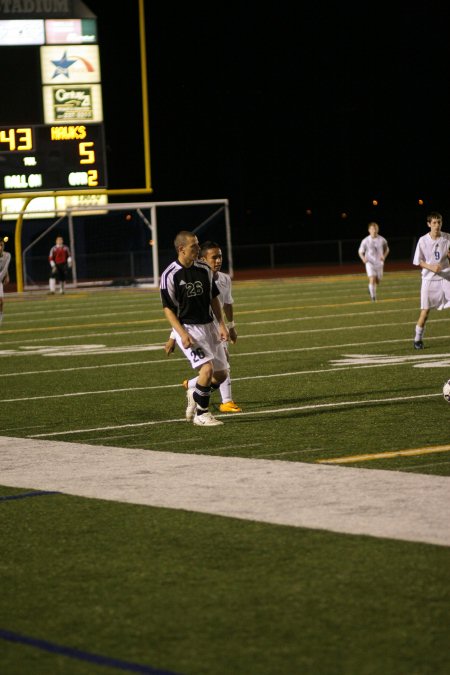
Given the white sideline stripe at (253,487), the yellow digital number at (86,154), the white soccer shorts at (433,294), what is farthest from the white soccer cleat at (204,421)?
the yellow digital number at (86,154)

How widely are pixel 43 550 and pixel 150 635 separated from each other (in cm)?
153

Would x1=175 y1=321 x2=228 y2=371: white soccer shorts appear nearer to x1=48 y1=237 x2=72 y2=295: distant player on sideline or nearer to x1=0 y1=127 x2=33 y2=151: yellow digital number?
x1=0 y1=127 x2=33 y2=151: yellow digital number

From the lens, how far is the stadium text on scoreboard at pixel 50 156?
28.9 m

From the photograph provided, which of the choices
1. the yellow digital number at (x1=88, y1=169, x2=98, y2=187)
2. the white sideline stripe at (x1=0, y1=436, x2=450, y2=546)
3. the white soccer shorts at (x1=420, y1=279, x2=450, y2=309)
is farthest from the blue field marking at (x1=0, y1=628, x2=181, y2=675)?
the yellow digital number at (x1=88, y1=169, x2=98, y2=187)

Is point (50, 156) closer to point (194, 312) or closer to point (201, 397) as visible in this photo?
point (194, 312)

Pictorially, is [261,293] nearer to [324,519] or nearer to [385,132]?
[324,519]

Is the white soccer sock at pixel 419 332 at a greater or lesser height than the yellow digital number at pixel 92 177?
lesser

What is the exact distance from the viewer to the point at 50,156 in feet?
95.7

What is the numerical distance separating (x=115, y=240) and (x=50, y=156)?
17899mm

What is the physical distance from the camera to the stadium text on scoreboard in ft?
94.9

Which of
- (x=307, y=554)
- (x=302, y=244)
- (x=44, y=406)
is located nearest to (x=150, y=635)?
(x=307, y=554)

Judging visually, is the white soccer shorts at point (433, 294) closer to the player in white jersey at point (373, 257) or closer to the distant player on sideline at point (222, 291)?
the distant player on sideline at point (222, 291)

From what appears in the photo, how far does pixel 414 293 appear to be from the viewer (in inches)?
1133

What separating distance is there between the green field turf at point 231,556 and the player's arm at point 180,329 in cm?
69
